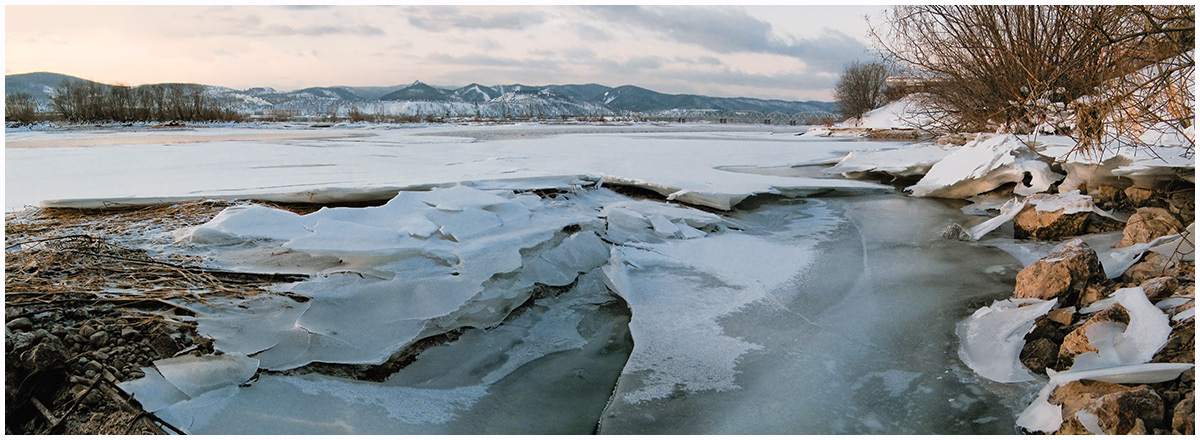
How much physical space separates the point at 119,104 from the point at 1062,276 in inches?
1464

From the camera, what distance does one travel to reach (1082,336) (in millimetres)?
2572

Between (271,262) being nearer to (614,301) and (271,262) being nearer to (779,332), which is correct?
(614,301)

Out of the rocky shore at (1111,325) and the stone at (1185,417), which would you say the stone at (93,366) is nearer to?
the rocky shore at (1111,325)

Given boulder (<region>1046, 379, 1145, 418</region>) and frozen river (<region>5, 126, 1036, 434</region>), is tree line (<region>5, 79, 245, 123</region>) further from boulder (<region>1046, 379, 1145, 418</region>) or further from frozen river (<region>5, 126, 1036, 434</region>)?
boulder (<region>1046, 379, 1145, 418</region>)

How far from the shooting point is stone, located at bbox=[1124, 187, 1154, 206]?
16.8ft

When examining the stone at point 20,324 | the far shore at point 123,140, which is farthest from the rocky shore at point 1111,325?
the far shore at point 123,140

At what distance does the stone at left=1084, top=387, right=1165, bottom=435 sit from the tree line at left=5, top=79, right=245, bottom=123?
33.3m

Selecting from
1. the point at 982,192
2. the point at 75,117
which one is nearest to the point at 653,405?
the point at 982,192

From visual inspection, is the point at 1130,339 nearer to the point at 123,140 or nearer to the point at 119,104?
the point at 123,140

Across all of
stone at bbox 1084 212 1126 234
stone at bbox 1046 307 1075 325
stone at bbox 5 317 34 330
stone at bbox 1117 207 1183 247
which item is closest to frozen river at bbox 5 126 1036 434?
stone at bbox 1046 307 1075 325

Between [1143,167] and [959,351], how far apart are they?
139 inches

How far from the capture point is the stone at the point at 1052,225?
4875mm

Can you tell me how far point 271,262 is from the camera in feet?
10.4

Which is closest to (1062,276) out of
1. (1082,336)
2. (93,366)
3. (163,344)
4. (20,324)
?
(1082,336)
